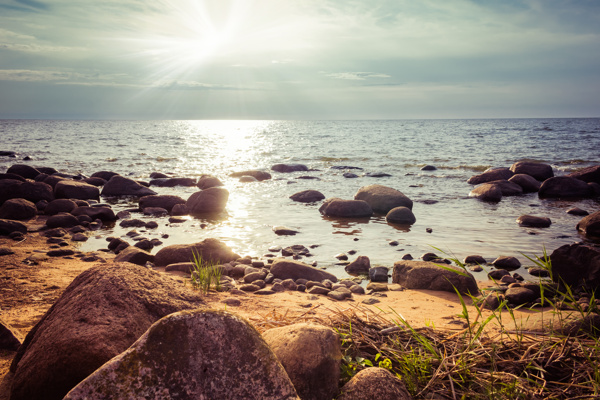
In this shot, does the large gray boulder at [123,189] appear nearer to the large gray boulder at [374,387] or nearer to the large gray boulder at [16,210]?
the large gray boulder at [16,210]

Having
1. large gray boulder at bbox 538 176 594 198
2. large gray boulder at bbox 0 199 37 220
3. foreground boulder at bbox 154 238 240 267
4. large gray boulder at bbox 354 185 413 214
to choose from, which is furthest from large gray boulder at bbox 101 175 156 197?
large gray boulder at bbox 538 176 594 198

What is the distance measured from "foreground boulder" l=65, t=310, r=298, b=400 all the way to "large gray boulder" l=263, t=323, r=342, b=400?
49 cm

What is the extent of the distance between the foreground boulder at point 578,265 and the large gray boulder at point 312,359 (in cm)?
444

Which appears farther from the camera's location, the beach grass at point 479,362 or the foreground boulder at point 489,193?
the foreground boulder at point 489,193

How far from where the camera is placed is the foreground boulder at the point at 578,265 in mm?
5504

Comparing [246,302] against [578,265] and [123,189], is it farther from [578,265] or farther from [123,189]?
[123,189]

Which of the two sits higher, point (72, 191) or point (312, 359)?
point (312, 359)

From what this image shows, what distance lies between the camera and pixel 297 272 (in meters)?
6.47

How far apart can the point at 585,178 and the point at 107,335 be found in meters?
19.8

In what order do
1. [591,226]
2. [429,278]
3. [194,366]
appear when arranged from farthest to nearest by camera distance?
[591,226], [429,278], [194,366]

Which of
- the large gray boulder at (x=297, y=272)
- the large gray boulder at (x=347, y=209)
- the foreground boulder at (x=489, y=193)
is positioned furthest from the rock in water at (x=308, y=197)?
the large gray boulder at (x=297, y=272)

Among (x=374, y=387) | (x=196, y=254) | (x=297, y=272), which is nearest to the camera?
(x=374, y=387)

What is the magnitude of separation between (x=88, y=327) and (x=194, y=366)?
1291 mm

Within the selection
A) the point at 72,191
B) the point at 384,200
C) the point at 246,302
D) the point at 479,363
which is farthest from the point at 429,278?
the point at 72,191
